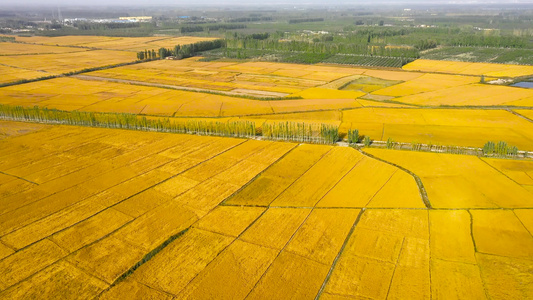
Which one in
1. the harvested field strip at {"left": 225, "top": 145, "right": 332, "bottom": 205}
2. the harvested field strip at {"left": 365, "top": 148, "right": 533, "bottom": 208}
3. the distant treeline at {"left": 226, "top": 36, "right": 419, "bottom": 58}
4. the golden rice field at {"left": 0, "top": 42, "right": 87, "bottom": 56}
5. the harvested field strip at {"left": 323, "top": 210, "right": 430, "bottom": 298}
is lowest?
the harvested field strip at {"left": 323, "top": 210, "right": 430, "bottom": 298}

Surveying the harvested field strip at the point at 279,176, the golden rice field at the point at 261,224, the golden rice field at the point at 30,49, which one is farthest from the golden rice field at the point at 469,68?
the golden rice field at the point at 30,49

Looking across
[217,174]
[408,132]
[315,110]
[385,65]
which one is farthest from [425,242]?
[385,65]

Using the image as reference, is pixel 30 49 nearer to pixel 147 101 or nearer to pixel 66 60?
pixel 66 60

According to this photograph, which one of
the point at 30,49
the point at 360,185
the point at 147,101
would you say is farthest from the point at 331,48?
the point at 30,49

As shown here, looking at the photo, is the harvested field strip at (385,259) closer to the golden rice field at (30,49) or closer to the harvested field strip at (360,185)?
the harvested field strip at (360,185)

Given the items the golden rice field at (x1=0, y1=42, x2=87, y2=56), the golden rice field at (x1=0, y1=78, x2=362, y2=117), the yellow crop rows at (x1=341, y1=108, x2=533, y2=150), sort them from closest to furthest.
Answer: the yellow crop rows at (x1=341, y1=108, x2=533, y2=150)
the golden rice field at (x1=0, y1=78, x2=362, y2=117)
the golden rice field at (x1=0, y1=42, x2=87, y2=56)

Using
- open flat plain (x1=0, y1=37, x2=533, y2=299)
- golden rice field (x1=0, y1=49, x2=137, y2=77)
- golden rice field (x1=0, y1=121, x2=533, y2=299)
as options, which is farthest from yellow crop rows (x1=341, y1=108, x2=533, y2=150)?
golden rice field (x1=0, y1=49, x2=137, y2=77)

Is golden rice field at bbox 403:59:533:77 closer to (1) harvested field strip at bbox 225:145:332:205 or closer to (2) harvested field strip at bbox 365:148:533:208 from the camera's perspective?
(2) harvested field strip at bbox 365:148:533:208

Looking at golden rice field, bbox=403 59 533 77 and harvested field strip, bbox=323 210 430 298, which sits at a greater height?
golden rice field, bbox=403 59 533 77
